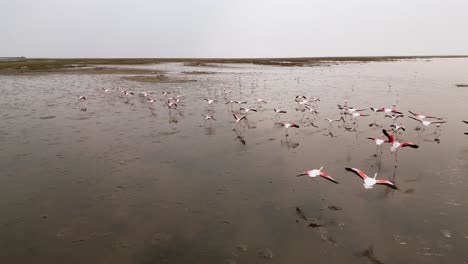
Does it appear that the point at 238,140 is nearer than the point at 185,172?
No

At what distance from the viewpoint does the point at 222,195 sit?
11.3 metres

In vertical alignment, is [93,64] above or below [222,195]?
above

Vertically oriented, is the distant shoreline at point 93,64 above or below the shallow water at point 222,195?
above

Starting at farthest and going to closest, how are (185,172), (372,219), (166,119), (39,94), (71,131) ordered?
(39,94)
(166,119)
(71,131)
(185,172)
(372,219)

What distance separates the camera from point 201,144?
663 inches

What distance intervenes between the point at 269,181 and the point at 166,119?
39.1ft

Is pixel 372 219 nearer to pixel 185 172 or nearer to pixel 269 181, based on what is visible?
pixel 269 181

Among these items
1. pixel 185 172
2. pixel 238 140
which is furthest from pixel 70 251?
pixel 238 140

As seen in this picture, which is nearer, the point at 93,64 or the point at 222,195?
the point at 222,195

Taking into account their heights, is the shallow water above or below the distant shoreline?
below

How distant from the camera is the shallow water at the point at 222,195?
28.0 feet

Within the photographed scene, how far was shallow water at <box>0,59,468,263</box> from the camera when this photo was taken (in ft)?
28.0

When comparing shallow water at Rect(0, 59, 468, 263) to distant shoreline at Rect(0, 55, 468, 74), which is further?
distant shoreline at Rect(0, 55, 468, 74)

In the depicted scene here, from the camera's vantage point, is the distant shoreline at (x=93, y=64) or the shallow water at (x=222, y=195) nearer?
the shallow water at (x=222, y=195)
